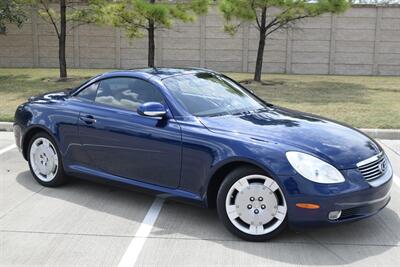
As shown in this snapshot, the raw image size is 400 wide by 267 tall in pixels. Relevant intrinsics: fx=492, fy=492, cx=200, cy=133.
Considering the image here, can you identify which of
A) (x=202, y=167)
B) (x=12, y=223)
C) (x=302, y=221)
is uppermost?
(x=202, y=167)

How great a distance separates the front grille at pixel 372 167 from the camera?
13.5 ft

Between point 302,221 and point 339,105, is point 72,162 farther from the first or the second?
point 339,105

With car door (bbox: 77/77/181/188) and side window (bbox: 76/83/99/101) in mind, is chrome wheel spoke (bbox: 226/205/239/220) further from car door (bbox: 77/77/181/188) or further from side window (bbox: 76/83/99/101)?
side window (bbox: 76/83/99/101)

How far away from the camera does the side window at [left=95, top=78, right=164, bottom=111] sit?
501 centimetres

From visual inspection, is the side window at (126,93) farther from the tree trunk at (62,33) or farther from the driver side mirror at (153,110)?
the tree trunk at (62,33)

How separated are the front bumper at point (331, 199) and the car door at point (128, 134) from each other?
3.75ft

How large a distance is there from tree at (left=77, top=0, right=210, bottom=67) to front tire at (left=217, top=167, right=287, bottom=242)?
11641mm

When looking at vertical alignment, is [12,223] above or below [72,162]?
below

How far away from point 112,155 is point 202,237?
1.36 m

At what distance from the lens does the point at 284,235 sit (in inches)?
171

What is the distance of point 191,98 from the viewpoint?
4.94m

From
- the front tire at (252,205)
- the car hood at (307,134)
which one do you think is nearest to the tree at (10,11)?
the car hood at (307,134)

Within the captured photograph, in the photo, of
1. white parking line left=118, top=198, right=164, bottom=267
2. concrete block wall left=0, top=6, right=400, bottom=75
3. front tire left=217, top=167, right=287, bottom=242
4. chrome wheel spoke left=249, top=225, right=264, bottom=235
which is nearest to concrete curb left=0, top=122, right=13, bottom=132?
white parking line left=118, top=198, right=164, bottom=267

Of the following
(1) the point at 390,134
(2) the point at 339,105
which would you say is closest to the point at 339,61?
(2) the point at 339,105
